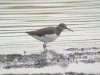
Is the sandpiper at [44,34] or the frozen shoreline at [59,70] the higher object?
the sandpiper at [44,34]

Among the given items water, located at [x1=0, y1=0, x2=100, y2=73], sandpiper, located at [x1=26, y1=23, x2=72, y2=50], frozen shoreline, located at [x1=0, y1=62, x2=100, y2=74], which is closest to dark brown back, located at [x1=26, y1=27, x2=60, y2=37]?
sandpiper, located at [x1=26, y1=23, x2=72, y2=50]

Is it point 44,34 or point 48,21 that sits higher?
point 48,21

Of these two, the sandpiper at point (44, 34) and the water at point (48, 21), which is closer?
the sandpiper at point (44, 34)

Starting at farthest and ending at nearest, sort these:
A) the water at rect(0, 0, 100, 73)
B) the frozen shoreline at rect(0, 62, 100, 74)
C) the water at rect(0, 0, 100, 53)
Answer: the water at rect(0, 0, 100, 53) → the water at rect(0, 0, 100, 73) → the frozen shoreline at rect(0, 62, 100, 74)

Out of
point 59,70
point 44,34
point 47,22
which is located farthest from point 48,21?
point 59,70

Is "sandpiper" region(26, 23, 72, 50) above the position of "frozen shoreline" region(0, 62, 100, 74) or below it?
above

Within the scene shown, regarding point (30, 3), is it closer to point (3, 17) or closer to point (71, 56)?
point (3, 17)

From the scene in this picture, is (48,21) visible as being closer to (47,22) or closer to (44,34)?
(47,22)

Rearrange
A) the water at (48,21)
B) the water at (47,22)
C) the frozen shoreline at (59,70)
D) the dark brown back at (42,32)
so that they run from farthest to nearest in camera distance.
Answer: the water at (48,21) < the water at (47,22) < the dark brown back at (42,32) < the frozen shoreline at (59,70)

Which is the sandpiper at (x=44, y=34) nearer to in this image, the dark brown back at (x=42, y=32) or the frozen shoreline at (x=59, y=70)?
the dark brown back at (x=42, y=32)

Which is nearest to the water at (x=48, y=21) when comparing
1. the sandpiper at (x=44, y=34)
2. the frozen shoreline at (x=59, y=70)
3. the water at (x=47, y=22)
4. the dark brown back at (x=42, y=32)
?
the water at (x=47, y=22)

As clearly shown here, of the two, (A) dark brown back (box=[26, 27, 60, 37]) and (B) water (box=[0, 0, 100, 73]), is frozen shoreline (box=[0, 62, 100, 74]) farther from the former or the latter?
(A) dark brown back (box=[26, 27, 60, 37])

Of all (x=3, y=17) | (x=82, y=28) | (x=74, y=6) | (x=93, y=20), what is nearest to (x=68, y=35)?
(x=82, y=28)
